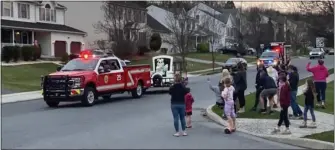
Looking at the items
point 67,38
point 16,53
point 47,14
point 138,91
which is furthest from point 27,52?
point 138,91

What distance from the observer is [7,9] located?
4938cm

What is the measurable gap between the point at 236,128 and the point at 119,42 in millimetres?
38826

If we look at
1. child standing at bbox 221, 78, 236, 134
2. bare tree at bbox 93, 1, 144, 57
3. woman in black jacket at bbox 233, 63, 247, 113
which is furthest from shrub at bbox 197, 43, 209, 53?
Answer: child standing at bbox 221, 78, 236, 134

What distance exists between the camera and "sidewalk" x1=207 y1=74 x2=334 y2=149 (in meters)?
11.4

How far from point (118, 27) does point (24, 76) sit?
17607mm

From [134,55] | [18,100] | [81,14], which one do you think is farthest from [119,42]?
[18,100]

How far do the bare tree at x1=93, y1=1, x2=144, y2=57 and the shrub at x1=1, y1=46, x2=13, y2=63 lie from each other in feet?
36.0

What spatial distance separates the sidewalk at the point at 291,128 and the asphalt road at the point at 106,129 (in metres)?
0.32

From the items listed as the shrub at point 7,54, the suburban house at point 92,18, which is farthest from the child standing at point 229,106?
the suburban house at point 92,18

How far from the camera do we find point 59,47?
2175 inches

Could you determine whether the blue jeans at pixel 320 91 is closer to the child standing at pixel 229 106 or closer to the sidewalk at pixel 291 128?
the sidewalk at pixel 291 128

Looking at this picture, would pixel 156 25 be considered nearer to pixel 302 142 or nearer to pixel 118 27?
pixel 118 27

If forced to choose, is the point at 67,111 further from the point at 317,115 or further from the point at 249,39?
the point at 249,39

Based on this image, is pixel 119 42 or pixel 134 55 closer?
pixel 119 42
